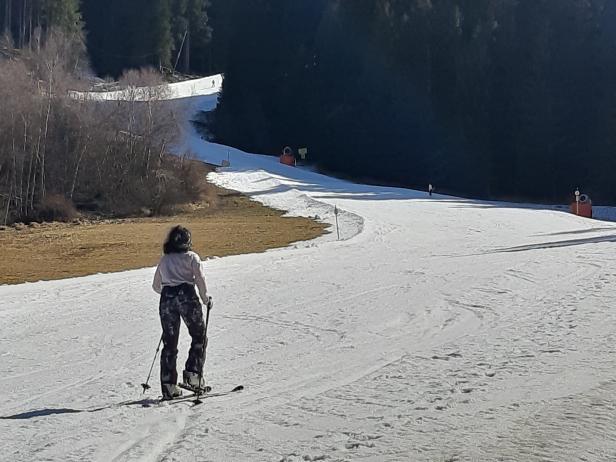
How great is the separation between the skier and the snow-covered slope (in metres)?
0.41

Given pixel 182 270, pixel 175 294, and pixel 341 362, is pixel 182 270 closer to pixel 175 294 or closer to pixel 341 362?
pixel 175 294

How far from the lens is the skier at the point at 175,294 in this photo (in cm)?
857

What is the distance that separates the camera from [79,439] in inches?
287

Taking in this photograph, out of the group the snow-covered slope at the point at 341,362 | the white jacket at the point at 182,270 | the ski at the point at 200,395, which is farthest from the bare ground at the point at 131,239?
the white jacket at the point at 182,270

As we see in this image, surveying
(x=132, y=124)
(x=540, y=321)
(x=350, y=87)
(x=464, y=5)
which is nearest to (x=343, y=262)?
(x=540, y=321)

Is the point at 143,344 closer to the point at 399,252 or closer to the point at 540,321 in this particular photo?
the point at 540,321

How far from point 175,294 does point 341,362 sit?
245 centimetres

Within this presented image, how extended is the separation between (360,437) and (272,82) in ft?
211

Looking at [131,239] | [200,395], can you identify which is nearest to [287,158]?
[131,239]

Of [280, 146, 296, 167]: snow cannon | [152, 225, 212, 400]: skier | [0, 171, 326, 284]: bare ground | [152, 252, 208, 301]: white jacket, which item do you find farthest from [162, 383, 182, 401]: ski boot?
[280, 146, 296, 167]: snow cannon

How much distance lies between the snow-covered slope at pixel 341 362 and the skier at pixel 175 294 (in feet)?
1.34

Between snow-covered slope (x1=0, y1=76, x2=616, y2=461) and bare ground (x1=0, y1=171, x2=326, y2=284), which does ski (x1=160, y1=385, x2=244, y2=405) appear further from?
bare ground (x1=0, y1=171, x2=326, y2=284)

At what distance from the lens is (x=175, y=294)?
8.60 m

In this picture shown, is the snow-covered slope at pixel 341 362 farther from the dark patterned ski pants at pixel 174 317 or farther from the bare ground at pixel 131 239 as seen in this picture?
the bare ground at pixel 131 239
